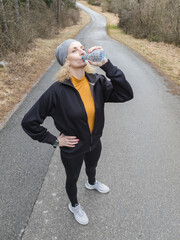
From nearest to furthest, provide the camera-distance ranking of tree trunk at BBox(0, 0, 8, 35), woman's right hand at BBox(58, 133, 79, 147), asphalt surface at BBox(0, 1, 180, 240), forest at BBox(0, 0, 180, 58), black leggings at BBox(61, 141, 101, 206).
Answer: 1. woman's right hand at BBox(58, 133, 79, 147)
2. black leggings at BBox(61, 141, 101, 206)
3. asphalt surface at BBox(0, 1, 180, 240)
4. tree trunk at BBox(0, 0, 8, 35)
5. forest at BBox(0, 0, 180, 58)

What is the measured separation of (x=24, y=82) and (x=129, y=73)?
13.3ft

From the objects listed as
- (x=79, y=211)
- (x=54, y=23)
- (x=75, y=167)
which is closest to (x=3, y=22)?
(x=75, y=167)

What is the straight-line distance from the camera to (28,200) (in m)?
2.22

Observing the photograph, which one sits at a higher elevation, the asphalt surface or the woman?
the woman

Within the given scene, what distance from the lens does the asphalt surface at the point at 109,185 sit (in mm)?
1969

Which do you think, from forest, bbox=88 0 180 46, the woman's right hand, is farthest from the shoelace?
forest, bbox=88 0 180 46

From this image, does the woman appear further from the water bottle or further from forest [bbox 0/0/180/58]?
forest [bbox 0/0/180/58]

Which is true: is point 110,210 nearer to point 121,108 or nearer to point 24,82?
point 121,108

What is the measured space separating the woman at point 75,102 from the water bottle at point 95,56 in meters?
0.03

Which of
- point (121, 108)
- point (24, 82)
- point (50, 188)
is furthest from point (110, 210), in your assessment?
point (24, 82)

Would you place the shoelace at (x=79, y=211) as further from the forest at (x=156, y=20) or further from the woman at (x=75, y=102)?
the forest at (x=156, y=20)

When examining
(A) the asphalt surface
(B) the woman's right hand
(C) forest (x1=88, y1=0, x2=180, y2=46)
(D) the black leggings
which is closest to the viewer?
(B) the woman's right hand

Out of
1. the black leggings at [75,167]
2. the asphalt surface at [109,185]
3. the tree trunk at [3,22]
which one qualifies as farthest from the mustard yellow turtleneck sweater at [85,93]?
the tree trunk at [3,22]

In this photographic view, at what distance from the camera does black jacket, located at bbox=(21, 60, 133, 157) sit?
1.48m
